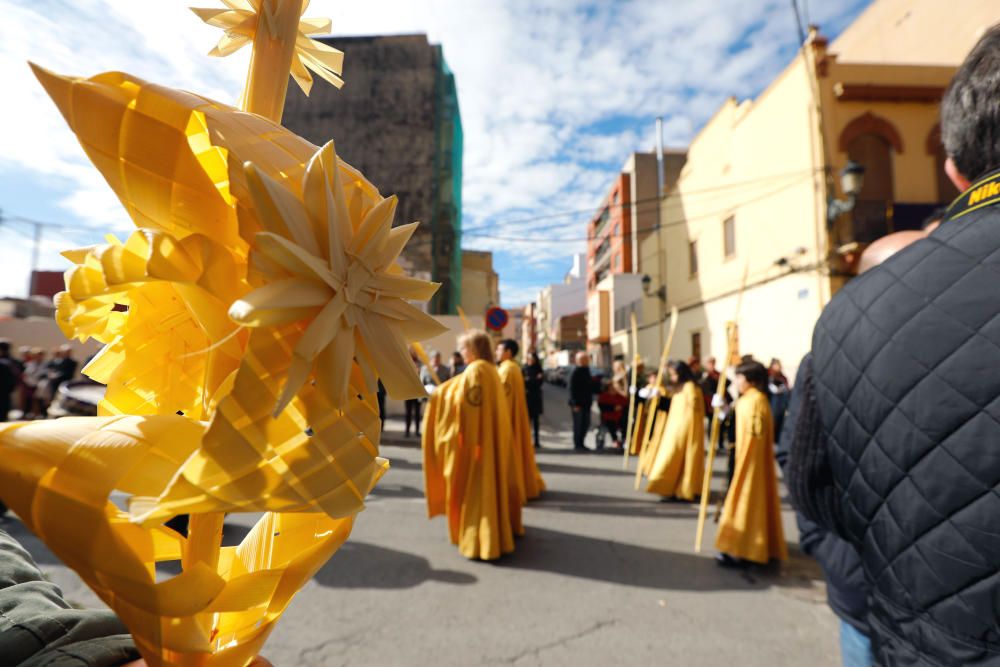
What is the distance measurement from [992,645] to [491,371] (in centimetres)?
285

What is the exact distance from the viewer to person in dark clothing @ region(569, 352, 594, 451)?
7.68m

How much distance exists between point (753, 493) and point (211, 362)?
360 cm

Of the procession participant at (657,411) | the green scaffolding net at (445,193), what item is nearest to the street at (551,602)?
the procession participant at (657,411)

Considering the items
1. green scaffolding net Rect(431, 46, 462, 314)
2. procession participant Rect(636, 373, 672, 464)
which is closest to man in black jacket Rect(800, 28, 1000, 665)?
procession participant Rect(636, 373, 672, 464)

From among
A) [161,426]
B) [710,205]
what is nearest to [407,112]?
[710,205]

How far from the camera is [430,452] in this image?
11.9 feet

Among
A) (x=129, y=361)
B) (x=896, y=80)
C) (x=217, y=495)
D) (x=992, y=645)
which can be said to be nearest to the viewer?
(x=217, y=495)

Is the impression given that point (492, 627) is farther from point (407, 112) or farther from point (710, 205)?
point (407, 112)

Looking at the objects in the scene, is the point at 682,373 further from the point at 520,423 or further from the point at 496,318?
the point at 496,318

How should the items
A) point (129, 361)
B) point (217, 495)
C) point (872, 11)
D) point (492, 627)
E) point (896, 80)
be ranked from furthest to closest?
1. point (872, 11)
2. point (896, 80)
3. point (492, 627)
4. point (129, 361)
5. point (217, 495)

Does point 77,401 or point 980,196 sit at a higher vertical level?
point 980,196

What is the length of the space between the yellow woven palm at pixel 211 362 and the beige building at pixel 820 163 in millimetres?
10324

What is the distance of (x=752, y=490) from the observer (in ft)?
10.8

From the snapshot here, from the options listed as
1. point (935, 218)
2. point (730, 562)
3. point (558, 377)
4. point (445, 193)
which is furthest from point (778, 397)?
point (558, 377)
